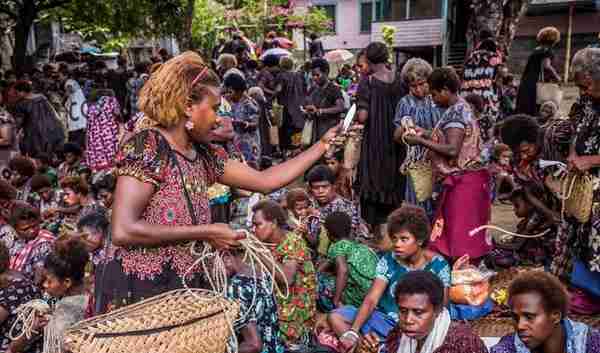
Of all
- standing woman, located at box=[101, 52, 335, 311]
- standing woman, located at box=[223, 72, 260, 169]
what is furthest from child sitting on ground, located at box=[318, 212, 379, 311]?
standing woman, located at box=[223, 72, 260, 169]

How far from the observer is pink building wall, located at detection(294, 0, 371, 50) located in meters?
29.4

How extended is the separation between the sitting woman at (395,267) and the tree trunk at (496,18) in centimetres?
721

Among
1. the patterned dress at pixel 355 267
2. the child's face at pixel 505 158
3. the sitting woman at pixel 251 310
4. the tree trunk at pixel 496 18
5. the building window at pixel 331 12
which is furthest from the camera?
the building window at pixel 331 12

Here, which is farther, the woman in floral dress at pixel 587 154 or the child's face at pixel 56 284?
the woman in floral dress at pixel 587 154

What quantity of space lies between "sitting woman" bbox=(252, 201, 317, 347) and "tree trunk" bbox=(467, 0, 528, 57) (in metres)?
7.24

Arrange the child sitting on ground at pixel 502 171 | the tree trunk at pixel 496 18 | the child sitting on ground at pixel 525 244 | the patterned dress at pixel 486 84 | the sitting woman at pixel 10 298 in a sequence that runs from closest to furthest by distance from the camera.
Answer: the sitting woman at pixel 10 298 → the child sitting on ground at pixel 525 244 → the child sitting on ground at pixel 502 171 → the patterned dress at pixel 486 84 → the tree trunk at pixel 496 18

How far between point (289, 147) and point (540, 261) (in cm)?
595

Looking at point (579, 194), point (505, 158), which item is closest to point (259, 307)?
point (579, 194)

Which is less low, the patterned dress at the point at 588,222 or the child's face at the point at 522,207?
the patterned dress at the point at 588,222

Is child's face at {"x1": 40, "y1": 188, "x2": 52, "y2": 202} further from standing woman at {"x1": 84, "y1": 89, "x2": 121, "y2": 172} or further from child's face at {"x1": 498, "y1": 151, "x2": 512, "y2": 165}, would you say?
child's face at {"x1": 498, "y1": 151, "x2": 512, "y2": 165}

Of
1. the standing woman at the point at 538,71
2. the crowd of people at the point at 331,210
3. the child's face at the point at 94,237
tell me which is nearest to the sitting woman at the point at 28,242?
the crowd of people at the point at 331,210

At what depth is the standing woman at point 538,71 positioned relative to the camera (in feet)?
25.6

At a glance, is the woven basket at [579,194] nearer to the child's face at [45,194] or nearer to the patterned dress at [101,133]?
the child's face at [45,194]

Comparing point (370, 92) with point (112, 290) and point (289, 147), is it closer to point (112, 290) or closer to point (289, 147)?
point (112, 290)
